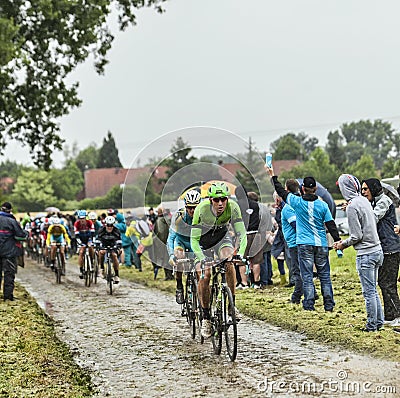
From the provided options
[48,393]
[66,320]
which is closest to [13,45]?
[66,320]

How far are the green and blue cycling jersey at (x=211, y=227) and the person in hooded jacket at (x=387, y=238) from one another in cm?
209

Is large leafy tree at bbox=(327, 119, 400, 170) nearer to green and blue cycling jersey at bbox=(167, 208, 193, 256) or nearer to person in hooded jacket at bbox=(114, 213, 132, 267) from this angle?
person in hooded jacket at bbox=(114, 213, 132, 267)

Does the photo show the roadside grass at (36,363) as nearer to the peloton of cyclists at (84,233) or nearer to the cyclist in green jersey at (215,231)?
the cyclist in green jersey at (215,231)

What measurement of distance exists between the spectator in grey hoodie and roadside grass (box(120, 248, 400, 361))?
0.34 m

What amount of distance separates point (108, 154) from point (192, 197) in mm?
113626

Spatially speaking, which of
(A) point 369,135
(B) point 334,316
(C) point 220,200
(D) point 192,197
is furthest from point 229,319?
(A) point 369,135

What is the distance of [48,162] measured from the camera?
3036cm

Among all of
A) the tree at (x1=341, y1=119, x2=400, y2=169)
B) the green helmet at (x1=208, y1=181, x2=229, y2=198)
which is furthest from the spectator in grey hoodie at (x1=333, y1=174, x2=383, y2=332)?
the tree at (x1=341, y1=119, x2=400, y2=169)

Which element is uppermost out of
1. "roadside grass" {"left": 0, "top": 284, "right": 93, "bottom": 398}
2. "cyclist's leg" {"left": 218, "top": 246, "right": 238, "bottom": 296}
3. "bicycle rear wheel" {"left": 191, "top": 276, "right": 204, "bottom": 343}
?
"cyclist's leg" {"left": 218, "top": 246, "right": 238, "bottom": 296}

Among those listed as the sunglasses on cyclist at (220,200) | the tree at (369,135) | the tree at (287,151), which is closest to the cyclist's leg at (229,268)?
the sunglasses on cyclist at (220,200)

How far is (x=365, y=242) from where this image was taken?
10.3 m

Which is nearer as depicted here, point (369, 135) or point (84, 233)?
point (84, 233)

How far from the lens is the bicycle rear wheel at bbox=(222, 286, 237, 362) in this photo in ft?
29.7

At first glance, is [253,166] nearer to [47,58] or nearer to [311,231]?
[311,231]
